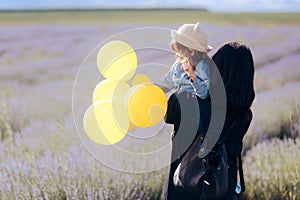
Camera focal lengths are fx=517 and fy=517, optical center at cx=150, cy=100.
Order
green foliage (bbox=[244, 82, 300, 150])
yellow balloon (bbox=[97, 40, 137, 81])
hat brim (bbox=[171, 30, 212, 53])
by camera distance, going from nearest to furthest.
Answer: hat brim (bbox=[171, 30, 212, 53]) → yellow balloon (bbox=[97, 40, 137, 81]) → green foliage (bbox=[244, 82, 300, 150])

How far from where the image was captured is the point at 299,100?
518 cm

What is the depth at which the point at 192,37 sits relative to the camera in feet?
6.75

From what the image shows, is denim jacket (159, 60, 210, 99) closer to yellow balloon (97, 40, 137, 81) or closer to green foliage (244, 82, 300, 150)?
yellow balloon (97, 40, 137, 81)

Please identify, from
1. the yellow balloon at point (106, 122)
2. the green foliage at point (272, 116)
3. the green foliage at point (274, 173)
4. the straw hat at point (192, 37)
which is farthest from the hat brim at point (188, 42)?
the green foliage at point (272, 116)

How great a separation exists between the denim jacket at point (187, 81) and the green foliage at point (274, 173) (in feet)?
5.21

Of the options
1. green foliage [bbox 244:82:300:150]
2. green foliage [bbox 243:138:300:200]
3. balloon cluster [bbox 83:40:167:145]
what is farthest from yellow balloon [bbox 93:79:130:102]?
green foliage [bbox 244:82:300:150]

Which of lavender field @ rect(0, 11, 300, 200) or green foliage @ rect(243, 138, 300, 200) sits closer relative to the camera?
lavender field @ rect(0, 11, 300, 200)

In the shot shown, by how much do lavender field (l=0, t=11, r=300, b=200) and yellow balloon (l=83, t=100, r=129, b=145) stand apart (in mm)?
331

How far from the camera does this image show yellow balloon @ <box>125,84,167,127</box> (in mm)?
2039

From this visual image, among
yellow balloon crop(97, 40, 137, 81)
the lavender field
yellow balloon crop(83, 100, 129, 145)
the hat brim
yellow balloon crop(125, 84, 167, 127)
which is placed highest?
the hat brim

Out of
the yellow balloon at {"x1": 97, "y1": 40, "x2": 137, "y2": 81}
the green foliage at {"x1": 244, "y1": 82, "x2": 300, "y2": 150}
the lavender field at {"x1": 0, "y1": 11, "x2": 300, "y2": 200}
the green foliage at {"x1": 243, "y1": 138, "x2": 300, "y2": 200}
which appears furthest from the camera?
the green foliage at {"x1": 244, "y1": 82, "x2": 300, "y2": 150}

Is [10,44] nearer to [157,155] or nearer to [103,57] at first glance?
[157,155]

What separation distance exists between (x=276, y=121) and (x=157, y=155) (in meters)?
1.76

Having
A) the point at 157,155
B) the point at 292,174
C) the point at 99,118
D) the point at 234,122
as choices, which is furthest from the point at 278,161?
the point at 99,118
